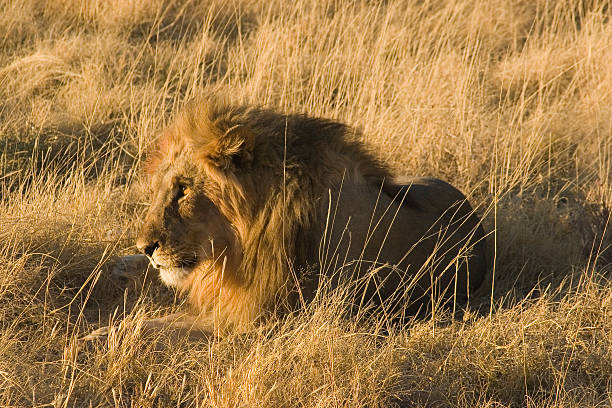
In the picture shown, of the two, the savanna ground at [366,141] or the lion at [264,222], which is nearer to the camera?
the savanna ground at [366,141]

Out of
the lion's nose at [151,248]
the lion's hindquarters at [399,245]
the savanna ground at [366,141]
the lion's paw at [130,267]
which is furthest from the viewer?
the lion's paw at [130,267]

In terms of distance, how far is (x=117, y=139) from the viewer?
613 centimetres

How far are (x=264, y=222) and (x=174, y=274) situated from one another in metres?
0.45

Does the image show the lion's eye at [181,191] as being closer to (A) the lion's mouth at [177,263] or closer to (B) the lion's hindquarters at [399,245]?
(A) the lion's mouth at [177,263]

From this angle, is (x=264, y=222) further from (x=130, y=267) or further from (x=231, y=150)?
(x=130, y=267)

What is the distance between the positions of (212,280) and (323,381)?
31.4 inches

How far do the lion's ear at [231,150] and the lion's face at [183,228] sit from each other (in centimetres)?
10

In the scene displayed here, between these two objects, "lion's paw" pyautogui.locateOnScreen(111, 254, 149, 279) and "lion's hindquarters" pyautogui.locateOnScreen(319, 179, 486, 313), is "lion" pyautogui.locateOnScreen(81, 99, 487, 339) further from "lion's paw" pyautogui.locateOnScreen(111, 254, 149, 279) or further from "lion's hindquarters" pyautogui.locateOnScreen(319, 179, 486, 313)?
"lion's paw" pyautogui.locateOnScreen(111, 254, 149, 279)

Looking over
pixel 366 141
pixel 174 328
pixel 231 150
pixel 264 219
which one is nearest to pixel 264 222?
pixel 264 219

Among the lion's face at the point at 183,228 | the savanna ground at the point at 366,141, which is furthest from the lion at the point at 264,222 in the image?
the savanna ground at the point at 366,141

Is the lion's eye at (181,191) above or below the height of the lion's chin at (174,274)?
above

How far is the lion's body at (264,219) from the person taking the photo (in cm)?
369

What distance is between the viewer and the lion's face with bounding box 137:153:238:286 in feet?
12.0

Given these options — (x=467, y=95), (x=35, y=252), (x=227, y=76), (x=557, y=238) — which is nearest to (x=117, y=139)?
(x=227, y=76)
